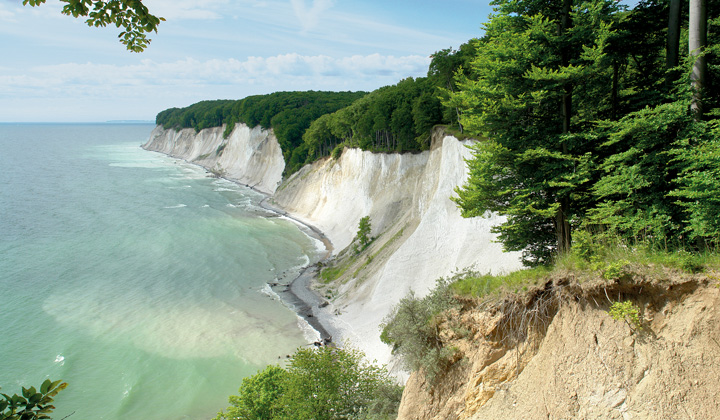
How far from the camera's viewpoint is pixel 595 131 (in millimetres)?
11148

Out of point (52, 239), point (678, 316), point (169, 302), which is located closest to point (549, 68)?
point (678, 316)

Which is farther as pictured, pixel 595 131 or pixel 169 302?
pixel 169 302

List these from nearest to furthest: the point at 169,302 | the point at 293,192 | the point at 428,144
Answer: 1. the point at 169,302
2. the point at 428,144
3. the point at 293,192

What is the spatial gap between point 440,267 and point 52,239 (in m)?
43.1

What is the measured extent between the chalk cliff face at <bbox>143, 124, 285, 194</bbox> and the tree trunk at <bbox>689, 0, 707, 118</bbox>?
70.3 metres

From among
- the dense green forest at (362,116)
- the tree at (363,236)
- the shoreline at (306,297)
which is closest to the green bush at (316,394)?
the shoreline at (306,297)

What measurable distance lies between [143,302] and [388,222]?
22.0 m

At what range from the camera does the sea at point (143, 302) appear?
2250 cm

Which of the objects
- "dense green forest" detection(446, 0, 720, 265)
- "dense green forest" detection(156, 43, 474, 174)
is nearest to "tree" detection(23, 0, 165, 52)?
"dense green forest" detection(446, 0, 720, 265)

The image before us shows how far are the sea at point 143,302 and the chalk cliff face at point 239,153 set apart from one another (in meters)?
20.1

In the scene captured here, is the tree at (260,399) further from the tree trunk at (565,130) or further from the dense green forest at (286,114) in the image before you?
the dense green forest at (286,114)

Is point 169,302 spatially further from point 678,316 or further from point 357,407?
point 678,316

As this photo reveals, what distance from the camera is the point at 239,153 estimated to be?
99.2m

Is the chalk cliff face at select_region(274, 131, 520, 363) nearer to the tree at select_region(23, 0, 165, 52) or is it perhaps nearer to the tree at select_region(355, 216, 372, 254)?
the tree at select_region(355, 216, 372, 254)
